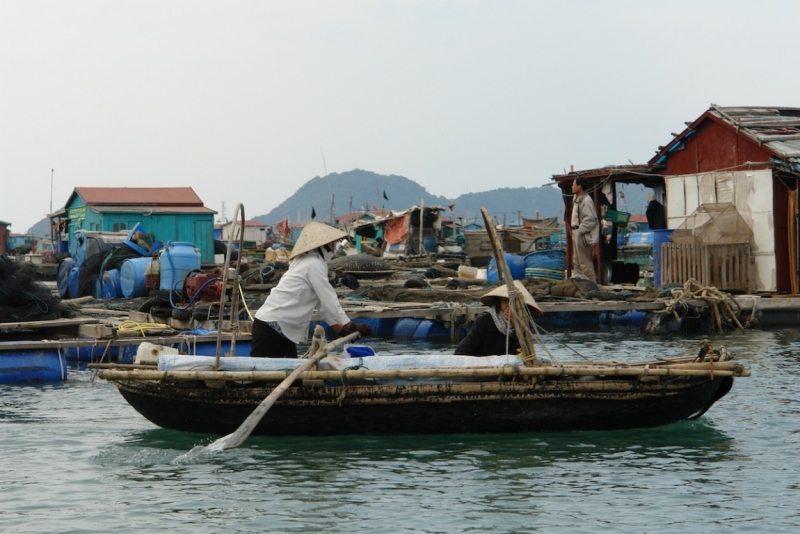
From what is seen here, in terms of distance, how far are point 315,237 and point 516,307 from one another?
197cm

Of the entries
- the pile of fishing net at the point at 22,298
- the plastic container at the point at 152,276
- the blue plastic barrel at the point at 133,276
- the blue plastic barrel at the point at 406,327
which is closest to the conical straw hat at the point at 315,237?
the pile of fishing net at the point at 22,298

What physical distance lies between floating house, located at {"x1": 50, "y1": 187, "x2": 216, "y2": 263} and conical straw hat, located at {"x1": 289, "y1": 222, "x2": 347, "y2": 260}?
22353mm

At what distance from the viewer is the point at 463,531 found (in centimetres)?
650

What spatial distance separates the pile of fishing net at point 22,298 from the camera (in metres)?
15.5

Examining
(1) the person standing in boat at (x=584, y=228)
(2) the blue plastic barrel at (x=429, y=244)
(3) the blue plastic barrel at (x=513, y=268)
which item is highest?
(2) the blue plastic barrel at (x=429, y=244)

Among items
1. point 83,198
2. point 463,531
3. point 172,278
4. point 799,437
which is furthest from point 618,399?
point 83,198

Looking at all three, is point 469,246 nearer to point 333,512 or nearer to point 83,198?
point 83,198

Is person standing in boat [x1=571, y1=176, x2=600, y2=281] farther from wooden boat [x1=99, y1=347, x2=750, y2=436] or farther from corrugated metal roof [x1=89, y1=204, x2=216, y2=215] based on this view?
corrugated metal roof [x1=89, y1=204, x2=216, y2=215]

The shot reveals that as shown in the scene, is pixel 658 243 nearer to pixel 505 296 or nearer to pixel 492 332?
pixel 492 332

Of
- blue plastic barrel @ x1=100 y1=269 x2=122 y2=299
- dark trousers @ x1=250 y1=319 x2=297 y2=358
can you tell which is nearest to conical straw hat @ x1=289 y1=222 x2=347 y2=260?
dark trousers @ x1=250 y1=319 x2=297 y2=358

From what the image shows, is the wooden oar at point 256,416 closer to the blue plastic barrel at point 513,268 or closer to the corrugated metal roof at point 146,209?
the blue plastic barrel at point 513,268

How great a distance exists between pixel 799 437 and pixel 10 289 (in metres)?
11.6

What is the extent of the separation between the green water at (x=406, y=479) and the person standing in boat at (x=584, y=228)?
10.4 m

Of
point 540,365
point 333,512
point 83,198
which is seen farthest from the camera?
point 83,198
